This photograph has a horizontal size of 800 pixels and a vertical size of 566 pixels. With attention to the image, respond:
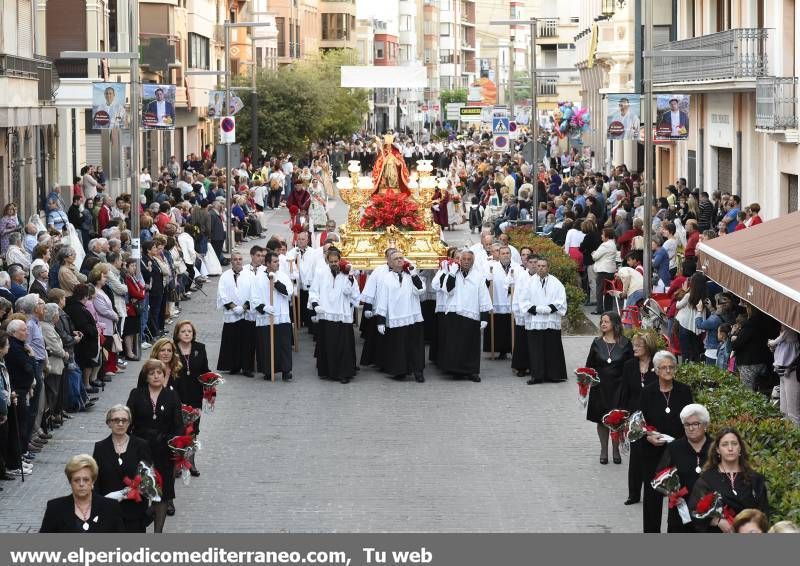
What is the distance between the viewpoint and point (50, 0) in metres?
43.7

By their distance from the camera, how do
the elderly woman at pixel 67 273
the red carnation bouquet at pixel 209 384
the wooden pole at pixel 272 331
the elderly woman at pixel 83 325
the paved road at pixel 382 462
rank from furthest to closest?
the wooden pole at pixel 272 331, the elderly woman at pixel 67 273, the elderly woman at pixel 83 325, the red carnation bouquet at pixel 209 384, the paved road at pixel 382 462

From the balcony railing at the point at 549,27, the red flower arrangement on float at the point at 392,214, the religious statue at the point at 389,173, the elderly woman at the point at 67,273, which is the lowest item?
the elderly woman at the point at 67,273

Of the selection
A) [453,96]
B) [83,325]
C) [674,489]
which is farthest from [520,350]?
[453,96]

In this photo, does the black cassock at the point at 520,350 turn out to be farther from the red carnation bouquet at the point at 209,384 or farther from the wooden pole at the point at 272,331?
the red carnation bouquet at the point at 209,384

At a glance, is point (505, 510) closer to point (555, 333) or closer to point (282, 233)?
point (555, 333)

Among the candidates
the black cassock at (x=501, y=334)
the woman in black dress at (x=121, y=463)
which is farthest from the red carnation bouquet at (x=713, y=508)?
the black cassock at (x=501, y=334)

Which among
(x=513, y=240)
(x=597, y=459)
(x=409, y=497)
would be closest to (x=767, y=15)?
(x=513, y=240)

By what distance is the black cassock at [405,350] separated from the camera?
21219mm

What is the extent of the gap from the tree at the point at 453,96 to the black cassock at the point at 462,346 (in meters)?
123

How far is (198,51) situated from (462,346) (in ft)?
154

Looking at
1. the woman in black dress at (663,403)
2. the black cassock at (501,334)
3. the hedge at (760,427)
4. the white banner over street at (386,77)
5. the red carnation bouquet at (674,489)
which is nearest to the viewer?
the hedge at (760,427)

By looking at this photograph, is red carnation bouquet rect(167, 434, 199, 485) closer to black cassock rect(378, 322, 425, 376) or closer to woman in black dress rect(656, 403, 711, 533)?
woman in black dress rect(656, 403, 711, 533)

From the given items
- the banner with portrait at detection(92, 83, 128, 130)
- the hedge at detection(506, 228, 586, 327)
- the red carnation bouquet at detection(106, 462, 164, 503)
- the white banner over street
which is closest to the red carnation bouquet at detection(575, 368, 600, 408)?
the red carnation bouquet at detection(106, 462, 164, 503)

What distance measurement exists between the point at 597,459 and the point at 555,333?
15.0 ft
